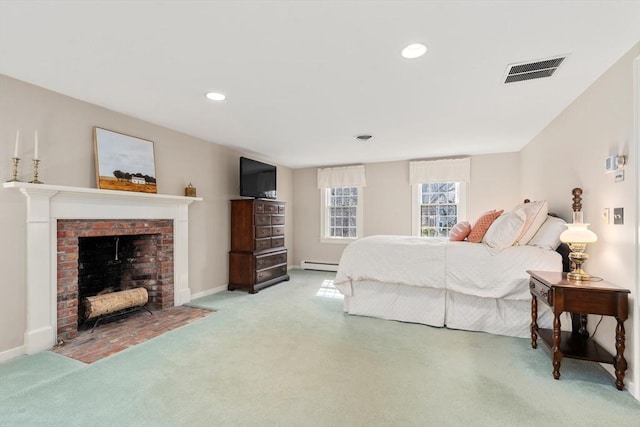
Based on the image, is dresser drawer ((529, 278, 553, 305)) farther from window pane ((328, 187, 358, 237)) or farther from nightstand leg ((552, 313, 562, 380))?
window pane ((328, 187, 358, 237))

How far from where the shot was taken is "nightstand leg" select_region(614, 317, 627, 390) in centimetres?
197

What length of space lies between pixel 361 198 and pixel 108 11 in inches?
202

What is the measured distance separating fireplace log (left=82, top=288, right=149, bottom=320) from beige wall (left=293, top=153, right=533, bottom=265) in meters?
3.71

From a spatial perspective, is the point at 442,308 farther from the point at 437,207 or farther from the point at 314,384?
the point at 437,207

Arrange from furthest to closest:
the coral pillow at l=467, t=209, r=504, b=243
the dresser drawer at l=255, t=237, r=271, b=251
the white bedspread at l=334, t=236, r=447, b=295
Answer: the dresser drawer at l=255, t=237, r=271, b=251 < the coral pillow at l=467, t=209, r=504, b=243 < the white bedspread at l=334, t=236, r=447, b=295

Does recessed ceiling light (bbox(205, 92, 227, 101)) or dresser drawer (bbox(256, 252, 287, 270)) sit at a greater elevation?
recessed ceiling light (bbox(205, 92, 227, 101))

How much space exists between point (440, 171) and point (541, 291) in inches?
140

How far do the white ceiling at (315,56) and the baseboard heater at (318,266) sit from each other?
142 inches

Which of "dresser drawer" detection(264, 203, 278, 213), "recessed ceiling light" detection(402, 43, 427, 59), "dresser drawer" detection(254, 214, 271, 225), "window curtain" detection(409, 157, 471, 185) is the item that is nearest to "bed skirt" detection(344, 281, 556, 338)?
"dresser drawer" detection(254, 214, 271, 225)

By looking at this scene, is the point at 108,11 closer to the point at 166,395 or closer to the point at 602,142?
the point at 166,395

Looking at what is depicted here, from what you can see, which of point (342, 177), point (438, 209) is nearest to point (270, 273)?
point (342, 177)

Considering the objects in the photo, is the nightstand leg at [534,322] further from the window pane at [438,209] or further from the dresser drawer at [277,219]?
the dresser drawer at [277,219]

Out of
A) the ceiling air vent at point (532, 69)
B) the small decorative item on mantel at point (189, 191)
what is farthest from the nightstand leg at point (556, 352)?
the small decorative item on mantel at point (189, 191)

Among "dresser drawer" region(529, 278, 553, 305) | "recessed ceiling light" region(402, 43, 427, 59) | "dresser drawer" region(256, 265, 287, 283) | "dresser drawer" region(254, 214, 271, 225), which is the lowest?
"dresser drawer" region(256, 265, 287, 283)
